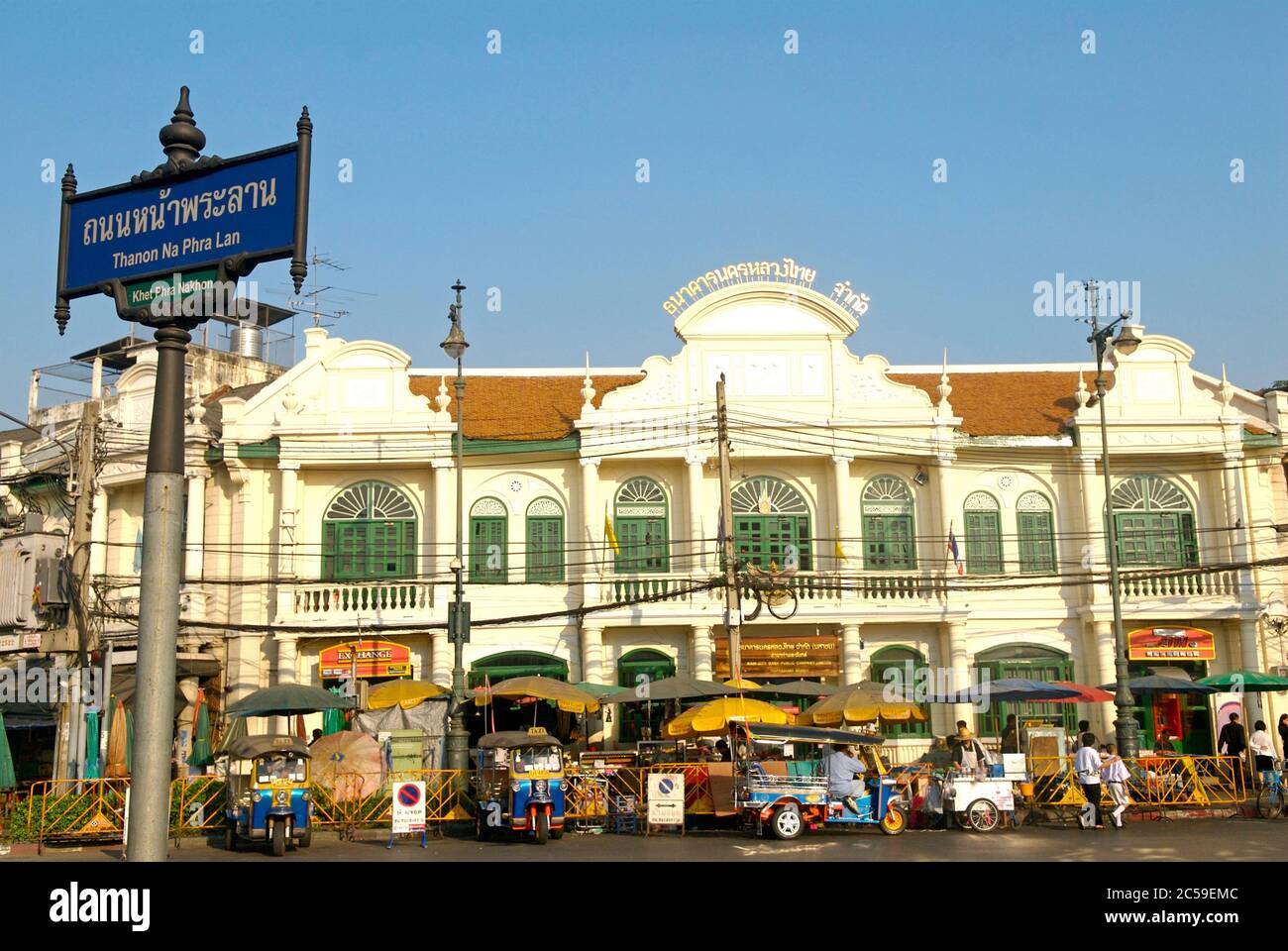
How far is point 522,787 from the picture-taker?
61.7 feet

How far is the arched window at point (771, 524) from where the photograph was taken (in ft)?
94.6

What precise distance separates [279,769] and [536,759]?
11.9ft

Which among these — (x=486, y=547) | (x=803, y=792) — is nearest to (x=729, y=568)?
(x=486, y=547)

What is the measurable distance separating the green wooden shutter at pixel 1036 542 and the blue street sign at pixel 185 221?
975 inches

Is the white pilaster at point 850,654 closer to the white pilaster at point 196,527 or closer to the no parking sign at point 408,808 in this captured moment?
the no parking sign at point 408,808

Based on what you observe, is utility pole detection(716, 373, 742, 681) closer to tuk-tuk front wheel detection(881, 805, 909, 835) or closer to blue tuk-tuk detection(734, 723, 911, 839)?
blue tuk-tuk detection(734, 723, 911, 839)

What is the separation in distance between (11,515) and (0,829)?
51.1 ft

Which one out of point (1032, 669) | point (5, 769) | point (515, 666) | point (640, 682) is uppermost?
point (515, 666)

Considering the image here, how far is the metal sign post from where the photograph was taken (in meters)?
6.87

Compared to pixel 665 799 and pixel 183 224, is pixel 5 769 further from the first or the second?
pixel 183 224

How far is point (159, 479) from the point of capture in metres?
7.04

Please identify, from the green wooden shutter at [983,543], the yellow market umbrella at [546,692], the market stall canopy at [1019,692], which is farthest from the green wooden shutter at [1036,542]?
the yellow market umbrella at [546,692]
